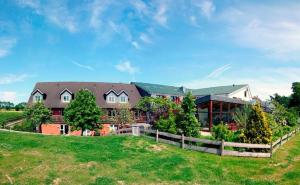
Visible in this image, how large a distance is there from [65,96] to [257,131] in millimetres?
40692

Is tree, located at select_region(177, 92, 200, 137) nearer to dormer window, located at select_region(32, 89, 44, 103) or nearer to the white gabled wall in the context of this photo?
the white gabled wall

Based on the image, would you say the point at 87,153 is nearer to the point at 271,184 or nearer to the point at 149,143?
the point at 149,143

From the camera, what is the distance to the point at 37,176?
15.6m

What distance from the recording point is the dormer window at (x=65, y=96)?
5584cm

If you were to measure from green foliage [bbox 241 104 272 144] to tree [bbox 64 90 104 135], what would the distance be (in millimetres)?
24008

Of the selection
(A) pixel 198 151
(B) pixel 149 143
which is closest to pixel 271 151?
(A) pixel 198 151

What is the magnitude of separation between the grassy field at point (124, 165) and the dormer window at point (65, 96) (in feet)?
107

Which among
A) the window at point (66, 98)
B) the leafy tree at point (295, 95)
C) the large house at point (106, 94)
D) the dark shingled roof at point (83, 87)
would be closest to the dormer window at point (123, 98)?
the large house at point (106, 94)

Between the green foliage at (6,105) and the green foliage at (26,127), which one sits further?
the green foliage at (6,105)

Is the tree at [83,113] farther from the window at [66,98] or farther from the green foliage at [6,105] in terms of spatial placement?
the green foliage at [6,105]

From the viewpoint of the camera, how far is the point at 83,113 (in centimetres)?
4181

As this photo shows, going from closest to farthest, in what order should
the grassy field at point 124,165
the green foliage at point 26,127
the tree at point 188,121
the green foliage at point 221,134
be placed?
the grassy field at point 124,165, the green foliage at point 221,134, the tree at point 188,121, the green foliage at point 26,127

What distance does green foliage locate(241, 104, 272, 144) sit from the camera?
23.0 m

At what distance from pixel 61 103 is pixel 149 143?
116ft
